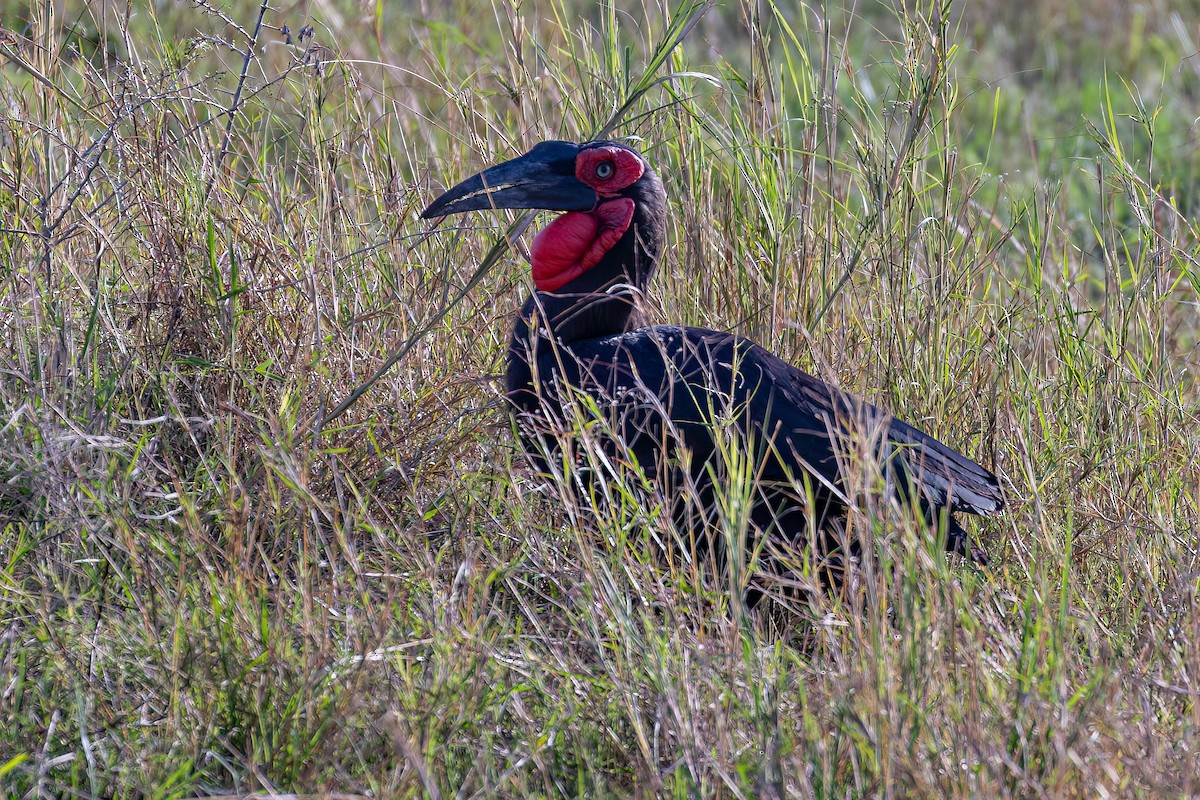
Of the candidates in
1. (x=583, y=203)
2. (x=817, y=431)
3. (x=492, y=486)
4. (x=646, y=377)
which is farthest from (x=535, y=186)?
(x=817, y=431)

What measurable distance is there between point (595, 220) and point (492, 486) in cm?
61

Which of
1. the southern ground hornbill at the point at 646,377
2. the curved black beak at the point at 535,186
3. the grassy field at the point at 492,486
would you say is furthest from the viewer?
the curved black beak at the point at 535,186

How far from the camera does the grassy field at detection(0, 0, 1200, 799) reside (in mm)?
1806

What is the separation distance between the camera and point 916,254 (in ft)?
10.5

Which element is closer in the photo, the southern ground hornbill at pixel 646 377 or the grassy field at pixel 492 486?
the grassy field at pixel 492 486

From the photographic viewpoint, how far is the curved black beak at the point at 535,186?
275cm

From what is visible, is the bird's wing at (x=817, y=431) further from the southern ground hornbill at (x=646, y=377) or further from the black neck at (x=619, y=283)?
the black neck at (x=619, y=283)

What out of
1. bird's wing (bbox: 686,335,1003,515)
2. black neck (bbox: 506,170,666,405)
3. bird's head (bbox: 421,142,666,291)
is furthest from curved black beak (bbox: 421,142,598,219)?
bird's wing (bbox: 686,335,1003,515)

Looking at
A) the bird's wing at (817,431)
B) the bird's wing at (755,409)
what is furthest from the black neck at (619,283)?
the bird's wing at (817,431)

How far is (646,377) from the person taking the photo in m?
A: 2.67

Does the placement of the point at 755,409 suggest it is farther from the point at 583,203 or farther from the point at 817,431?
the point at 583,203

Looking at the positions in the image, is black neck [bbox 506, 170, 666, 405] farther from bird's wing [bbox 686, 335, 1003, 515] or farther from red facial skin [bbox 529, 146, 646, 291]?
bird's wing [bbox 686, 335, 1003, 515]

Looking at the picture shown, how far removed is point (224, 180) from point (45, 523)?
1057 mm

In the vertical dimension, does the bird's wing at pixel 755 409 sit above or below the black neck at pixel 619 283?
below
